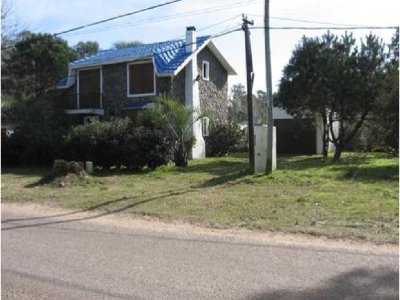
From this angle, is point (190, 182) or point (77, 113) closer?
point (190, 182)

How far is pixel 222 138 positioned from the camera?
28.7m

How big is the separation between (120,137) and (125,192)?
679 cm

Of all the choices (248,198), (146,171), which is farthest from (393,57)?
(248,198)

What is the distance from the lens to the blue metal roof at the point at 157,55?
26.5m

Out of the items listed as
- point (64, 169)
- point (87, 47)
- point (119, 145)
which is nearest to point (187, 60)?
point (119, 145)

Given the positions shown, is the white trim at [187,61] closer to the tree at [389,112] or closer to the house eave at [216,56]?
the house eave at [216,56]

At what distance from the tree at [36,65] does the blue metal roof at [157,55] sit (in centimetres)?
1829

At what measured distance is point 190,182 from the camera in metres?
16.5

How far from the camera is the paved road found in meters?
5.71

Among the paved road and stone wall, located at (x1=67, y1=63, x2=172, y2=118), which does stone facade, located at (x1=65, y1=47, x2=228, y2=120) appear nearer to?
stone wall, located at (x1=67, y1=63, x2=172, y2=118)

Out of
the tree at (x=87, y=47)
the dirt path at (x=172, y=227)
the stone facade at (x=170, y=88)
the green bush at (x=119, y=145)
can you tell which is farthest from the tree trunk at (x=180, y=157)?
the tree at (x=87, y=47)

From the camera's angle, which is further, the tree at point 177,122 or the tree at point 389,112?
the tree at point 177,122

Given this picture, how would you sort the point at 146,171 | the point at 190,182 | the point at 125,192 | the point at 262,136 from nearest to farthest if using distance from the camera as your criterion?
the point at 125,192 → the point at 190,182 → the point at 262,136 → the point at 146,171

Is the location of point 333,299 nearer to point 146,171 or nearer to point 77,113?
point 146,171
